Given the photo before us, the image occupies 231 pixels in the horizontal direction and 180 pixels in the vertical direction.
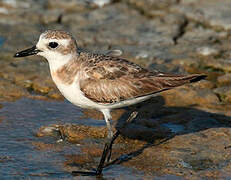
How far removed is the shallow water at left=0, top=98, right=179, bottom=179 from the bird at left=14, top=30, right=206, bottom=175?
0.56 metres

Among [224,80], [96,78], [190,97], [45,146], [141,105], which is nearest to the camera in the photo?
[96,78]

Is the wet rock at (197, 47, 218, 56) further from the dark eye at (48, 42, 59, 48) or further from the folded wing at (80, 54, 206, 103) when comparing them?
the dark eye at (48, 42, 59, 48)

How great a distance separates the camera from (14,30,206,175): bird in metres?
5.58

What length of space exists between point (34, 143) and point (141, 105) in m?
1.92

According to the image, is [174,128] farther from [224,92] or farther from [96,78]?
[96,78]

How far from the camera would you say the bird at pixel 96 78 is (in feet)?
18.3

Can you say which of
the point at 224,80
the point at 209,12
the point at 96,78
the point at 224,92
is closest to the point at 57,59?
the point at 96,78

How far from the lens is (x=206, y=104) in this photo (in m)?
7.26

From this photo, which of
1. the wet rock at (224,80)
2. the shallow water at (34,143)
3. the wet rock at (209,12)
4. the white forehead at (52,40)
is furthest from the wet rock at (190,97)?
the wet rock at (209,12)

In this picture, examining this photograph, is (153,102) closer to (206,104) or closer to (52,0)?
(206,104)

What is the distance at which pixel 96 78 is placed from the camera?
223 inches

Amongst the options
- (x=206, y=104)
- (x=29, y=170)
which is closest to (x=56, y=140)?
(x=29, y=170)

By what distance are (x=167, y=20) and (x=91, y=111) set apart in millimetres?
3742

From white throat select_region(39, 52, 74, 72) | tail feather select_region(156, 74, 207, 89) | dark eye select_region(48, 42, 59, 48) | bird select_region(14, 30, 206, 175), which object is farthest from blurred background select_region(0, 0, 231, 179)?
dark eye select_region(48, 42, 59, 48)
